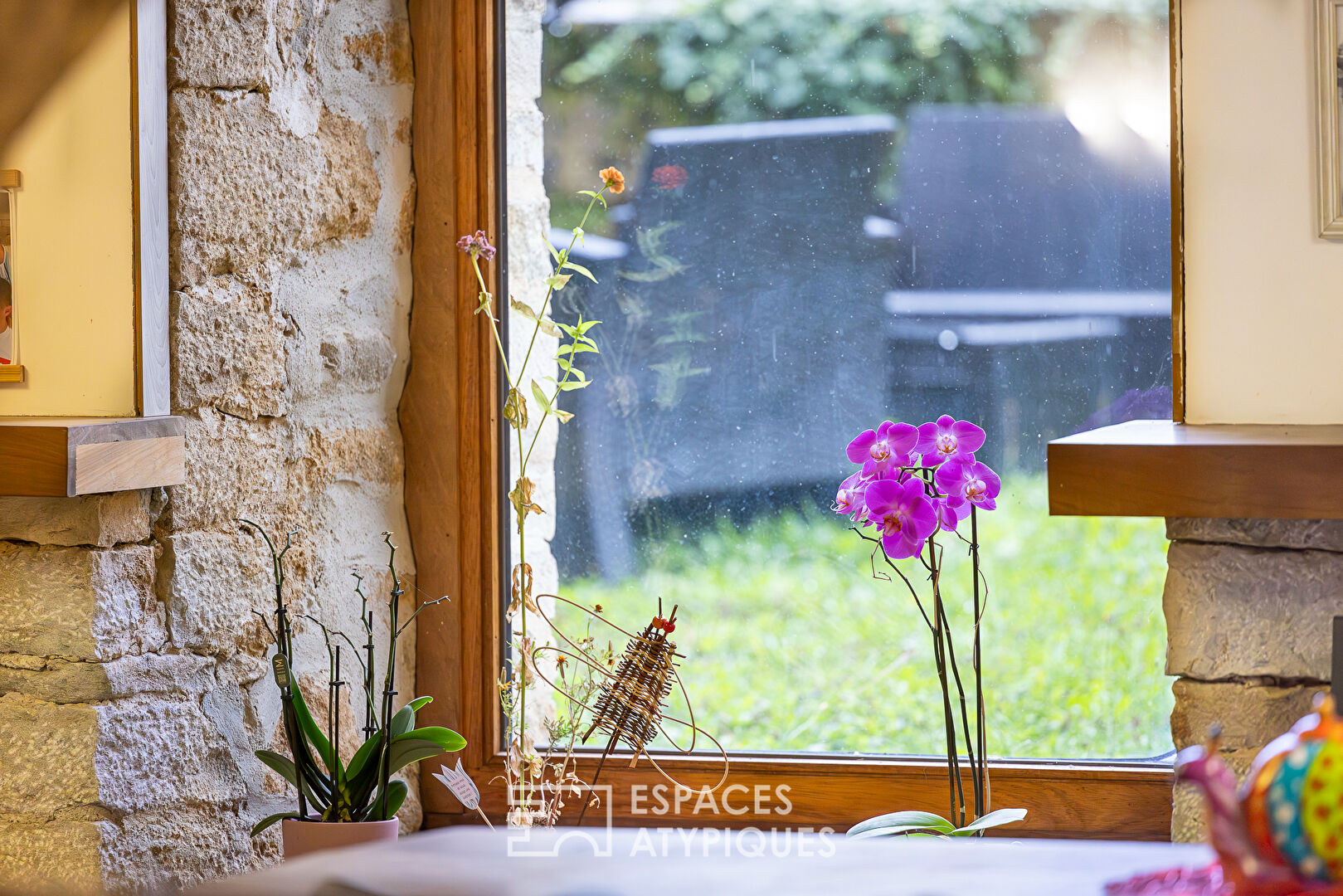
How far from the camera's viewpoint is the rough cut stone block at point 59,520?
4.32 ft

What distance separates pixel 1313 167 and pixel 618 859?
1.22 metres

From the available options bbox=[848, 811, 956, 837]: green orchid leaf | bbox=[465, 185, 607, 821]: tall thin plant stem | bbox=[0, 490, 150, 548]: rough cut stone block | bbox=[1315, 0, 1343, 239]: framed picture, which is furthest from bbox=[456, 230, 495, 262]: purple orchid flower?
bbox=[1315, 0, 1343, 239]: framed picture

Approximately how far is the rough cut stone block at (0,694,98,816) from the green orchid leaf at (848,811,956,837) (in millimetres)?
858

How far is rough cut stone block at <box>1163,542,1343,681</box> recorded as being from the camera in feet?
4.30

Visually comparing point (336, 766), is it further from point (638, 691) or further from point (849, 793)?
point (849, 793)

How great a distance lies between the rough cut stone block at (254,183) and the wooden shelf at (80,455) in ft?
0.69

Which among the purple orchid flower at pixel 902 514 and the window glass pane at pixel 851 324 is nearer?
the purple orchid flower at pixel 902 514

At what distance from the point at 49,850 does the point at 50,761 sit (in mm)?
97

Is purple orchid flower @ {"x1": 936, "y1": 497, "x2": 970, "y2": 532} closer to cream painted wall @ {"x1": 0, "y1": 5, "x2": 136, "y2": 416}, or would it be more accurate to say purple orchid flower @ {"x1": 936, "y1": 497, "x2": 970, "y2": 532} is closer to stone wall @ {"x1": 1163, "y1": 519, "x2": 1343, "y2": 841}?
stone wall @ {"x1": 1163, "y1": 519, "x2": 1343, "y2": 841}

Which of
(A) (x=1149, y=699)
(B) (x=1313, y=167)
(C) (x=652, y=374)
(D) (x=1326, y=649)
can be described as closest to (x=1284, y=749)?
(D) (x=1326, y=649)

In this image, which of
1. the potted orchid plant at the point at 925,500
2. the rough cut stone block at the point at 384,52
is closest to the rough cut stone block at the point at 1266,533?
the potted orchid plant at the point at 925,500

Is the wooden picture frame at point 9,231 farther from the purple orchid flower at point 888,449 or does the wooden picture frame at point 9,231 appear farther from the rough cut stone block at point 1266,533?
the rough cut stone block at point 1266,533

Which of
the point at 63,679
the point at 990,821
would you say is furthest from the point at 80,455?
the point at 990,821

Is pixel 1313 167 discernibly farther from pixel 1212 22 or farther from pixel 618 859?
pixel 618 859
